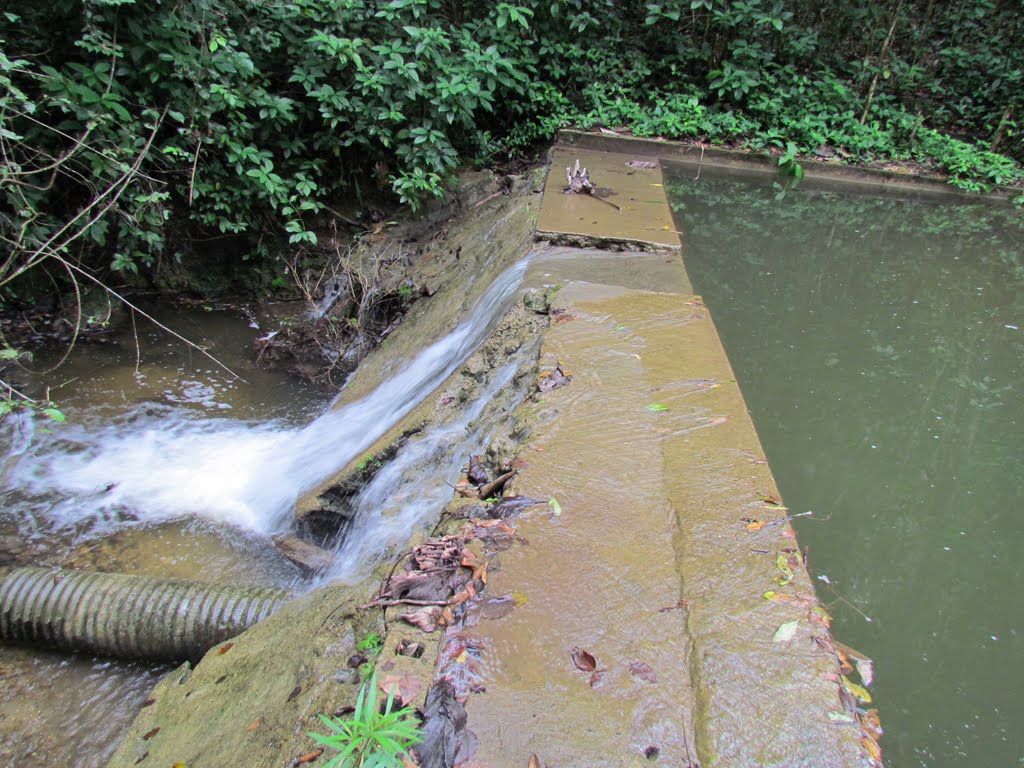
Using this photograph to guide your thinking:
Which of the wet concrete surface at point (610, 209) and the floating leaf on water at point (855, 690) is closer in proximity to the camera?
the floating leaf on water at point (855, 690)

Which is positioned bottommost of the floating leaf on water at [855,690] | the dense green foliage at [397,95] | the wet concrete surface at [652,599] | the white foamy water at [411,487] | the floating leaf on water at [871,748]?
the white foamy water at [411,487]

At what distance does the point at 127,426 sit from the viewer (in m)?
4.53

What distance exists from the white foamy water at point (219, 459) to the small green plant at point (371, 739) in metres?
2.35

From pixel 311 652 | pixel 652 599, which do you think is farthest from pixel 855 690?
pixel 311 652

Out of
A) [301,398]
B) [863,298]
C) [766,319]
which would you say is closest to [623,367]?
[766,319]

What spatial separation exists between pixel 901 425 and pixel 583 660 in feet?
8.86

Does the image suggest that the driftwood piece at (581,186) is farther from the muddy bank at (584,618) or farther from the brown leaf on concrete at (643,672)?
the brown leaf on concrete at (643,672)

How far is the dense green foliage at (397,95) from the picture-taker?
4.49 metres

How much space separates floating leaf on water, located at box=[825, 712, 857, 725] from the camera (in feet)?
4.93

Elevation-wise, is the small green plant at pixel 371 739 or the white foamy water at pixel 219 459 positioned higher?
the small green plant at pixel 371 739

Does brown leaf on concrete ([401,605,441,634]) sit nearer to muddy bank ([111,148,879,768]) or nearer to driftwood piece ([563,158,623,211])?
muddy bank ([111,148,879,768])

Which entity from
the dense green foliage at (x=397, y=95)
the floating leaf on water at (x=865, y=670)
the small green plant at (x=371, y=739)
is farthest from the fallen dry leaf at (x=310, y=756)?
the dense green foliage at (x=397, y=95)

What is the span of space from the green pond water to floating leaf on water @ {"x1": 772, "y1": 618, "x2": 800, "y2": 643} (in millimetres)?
688

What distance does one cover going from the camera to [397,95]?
17.9ft
